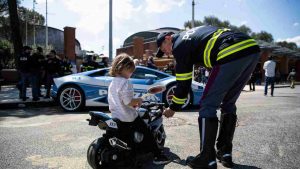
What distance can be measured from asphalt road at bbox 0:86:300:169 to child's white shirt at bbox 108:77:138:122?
704 mm

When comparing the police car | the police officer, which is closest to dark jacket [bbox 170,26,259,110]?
the police officer

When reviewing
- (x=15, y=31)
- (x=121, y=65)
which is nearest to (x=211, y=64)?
(x=121, y=65)

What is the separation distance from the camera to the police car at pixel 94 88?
8.34m

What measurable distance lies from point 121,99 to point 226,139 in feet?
4.45

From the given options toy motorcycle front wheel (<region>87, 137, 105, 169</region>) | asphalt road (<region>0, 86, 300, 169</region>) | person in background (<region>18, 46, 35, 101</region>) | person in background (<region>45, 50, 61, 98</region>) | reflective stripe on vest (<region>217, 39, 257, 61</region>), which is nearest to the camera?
reflective stripe on vest (<region>217, 39, 257, 61</region>)

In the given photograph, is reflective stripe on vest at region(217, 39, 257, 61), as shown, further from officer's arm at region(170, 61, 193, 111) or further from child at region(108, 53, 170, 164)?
child at region(108, 53, 170, 164)

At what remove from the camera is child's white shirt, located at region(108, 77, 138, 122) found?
11.2 feet

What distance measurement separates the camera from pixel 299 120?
650 centimetres

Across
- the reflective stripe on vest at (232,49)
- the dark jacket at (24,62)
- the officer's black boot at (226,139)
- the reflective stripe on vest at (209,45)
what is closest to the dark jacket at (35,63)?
the dark jacket at (24,62)

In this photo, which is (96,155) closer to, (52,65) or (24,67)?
(24,67)

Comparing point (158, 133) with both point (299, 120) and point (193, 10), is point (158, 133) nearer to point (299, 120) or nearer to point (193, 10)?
point (299, 120)

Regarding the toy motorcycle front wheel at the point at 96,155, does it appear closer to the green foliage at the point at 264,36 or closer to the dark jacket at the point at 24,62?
the dark jacket at the point at 24,62

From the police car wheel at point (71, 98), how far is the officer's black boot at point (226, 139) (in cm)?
537

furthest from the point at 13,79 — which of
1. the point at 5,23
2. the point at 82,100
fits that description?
the point at 5,23
